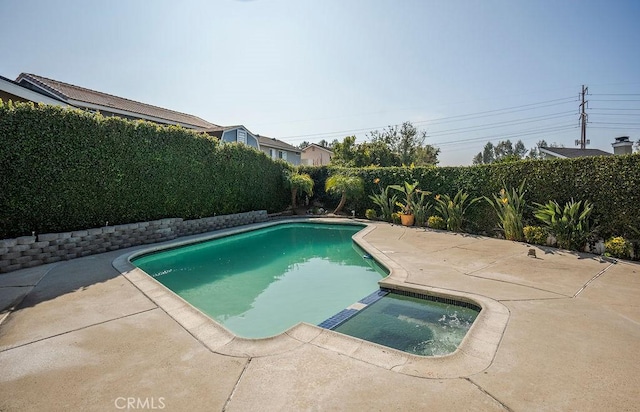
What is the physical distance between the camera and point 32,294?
4941 mm

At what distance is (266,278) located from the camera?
7.15 metres

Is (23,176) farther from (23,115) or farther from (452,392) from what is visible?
(452,392)

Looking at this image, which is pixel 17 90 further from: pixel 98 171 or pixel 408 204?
pixel 408 204

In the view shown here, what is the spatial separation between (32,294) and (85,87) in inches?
636

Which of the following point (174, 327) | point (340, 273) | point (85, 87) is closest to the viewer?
point (174, 327)

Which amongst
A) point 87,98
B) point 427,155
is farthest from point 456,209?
point 427,155

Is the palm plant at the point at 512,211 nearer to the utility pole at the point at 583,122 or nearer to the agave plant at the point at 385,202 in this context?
the agave plant at the point at 385,202

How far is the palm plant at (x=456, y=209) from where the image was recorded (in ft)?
36.8

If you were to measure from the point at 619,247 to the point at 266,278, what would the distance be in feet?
27.6

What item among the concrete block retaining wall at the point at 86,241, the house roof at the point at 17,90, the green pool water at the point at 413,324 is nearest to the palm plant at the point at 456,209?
the green pool water at the point at 413,324

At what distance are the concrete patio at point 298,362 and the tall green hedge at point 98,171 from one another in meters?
2.96

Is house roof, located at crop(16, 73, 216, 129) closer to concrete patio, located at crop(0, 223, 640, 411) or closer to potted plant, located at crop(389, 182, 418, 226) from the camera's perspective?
concrete patio, located at crop(0, 223, 640, 411)

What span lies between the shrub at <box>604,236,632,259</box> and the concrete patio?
8.79 ft

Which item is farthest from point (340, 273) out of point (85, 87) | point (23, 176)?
point (85, 87)
